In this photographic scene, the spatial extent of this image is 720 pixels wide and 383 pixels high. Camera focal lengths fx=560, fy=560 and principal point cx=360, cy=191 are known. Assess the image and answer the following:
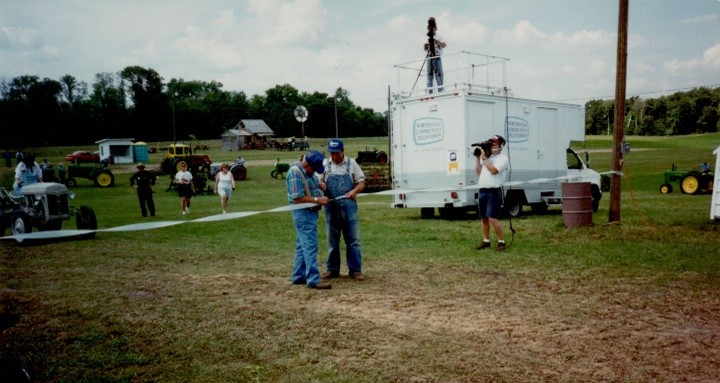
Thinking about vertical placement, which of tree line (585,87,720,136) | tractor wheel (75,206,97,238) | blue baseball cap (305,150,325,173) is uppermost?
tree line (585,87,720,136)

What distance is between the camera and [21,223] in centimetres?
1117

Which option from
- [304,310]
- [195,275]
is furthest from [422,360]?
[195,275]

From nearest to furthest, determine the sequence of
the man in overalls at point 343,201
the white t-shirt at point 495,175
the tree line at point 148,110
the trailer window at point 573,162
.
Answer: the tree line at point 148,110, the man in overalls at point 343,201, the white t-shirt at point 495,175, the trailer window at point 573,162

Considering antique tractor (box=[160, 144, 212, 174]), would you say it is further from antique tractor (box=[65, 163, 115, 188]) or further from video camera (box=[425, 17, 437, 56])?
video camera (box=[425, 17, 437, 56])

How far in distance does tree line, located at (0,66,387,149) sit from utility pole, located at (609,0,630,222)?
10.3 m

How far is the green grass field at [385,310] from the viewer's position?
4348 millimetres

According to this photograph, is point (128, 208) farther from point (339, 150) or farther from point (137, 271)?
point (339, 150)

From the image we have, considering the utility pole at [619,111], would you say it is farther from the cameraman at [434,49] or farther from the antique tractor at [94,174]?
the antique tractor at [94,174]

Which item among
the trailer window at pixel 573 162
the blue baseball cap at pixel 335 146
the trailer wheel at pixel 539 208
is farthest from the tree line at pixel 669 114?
the blue baseball cap at pixel 335 146

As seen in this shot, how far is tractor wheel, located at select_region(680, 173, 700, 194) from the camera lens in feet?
78.1

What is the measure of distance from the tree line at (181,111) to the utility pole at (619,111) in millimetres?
10370

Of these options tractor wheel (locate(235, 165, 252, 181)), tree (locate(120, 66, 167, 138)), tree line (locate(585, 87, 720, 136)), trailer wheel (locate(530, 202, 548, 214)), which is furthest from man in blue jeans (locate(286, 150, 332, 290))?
tractor wheel (locate(235, 165, 252, 181))

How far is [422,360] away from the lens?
4449 mm

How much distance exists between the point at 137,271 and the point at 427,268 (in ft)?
14.6
